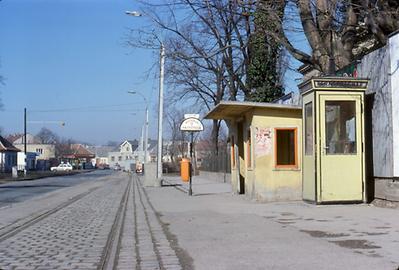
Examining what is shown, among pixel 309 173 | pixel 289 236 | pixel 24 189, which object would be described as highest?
pixel 309 173

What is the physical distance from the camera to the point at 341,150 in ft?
49.1

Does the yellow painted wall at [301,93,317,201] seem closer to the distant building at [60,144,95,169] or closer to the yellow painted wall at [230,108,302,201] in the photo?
the yellow painted wall at [230,108,302,201]

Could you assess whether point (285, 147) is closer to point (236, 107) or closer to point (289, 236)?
point (236, 107)

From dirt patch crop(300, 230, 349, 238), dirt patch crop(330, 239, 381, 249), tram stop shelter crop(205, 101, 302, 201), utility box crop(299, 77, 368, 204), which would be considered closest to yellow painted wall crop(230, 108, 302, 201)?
tram stop shelter crop(205, 101, 302, 201)

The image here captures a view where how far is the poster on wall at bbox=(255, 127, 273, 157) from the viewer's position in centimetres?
1755

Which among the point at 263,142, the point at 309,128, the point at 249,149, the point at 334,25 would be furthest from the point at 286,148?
the point at 334,25

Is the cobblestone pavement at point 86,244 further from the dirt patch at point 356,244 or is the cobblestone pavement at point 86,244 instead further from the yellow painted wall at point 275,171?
the yellow painted wall at point 275,171

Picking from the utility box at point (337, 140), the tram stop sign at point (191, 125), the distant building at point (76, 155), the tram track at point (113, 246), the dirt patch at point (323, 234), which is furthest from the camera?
the distant building at point (76, 155)

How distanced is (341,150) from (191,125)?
1388 centimetres

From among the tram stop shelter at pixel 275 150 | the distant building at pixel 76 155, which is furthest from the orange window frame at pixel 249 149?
the distant building at pixel 76 155

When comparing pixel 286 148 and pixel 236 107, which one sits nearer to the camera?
pixel 286 148

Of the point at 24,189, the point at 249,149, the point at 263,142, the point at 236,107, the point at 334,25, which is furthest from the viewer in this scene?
the point at 24,189

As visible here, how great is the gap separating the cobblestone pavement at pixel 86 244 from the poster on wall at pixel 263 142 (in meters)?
3.81

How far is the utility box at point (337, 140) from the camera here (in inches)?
579
